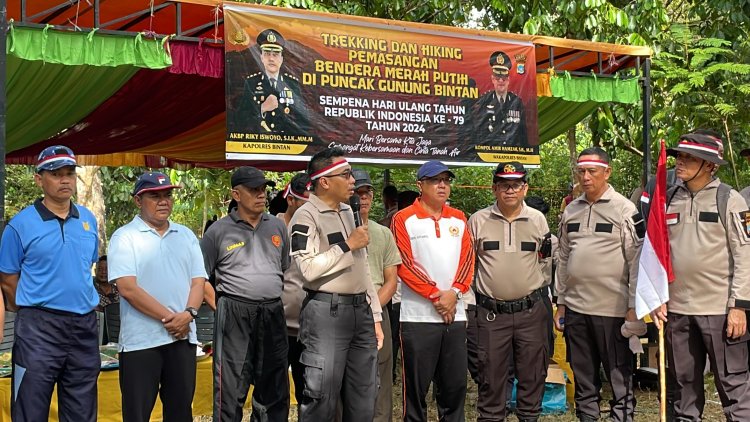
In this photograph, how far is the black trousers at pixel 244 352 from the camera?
4922 mm

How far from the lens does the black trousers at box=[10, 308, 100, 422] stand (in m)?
4.22

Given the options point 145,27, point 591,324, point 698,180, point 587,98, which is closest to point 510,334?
point 591,324

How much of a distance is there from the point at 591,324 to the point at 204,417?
3097mm

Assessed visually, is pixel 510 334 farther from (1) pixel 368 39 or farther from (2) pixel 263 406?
(1) pixel 368 39

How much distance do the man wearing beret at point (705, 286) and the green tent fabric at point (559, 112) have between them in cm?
347

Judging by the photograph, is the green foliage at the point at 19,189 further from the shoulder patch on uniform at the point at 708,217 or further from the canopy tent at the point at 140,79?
the shoulder patch on uniform at the point at 708,217

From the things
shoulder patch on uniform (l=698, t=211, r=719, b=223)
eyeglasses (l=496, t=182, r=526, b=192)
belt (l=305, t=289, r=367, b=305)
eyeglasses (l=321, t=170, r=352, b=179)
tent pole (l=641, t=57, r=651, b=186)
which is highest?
tent pole (l=641, t=57, r=651, b=186)

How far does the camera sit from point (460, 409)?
5.18 m

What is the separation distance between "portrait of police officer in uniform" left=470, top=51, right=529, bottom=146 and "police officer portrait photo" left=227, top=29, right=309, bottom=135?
1668 millimetres

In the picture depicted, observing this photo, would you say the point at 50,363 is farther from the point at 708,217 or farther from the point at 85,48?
the point at 708,217

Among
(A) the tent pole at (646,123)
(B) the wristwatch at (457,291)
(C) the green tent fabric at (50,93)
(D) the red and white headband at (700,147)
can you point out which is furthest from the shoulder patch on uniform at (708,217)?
(C) the green tent fabric at (50,93)

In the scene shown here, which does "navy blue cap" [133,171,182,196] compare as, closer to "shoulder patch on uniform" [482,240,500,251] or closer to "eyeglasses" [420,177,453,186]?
"eyeglasses" [420,177,453,186]

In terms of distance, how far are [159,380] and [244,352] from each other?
21.8 inches

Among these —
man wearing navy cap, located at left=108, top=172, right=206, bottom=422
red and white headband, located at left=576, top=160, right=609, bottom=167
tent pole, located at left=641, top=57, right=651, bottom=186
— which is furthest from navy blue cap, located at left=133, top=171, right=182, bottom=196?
tent pole, located at left=641, top=57, right=651, bottom=186
